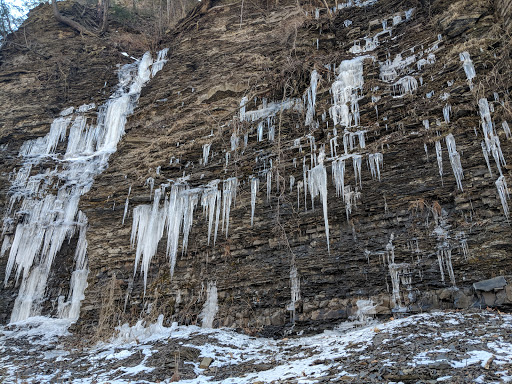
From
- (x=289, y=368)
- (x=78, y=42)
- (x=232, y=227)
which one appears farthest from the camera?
(x=78, y=42)

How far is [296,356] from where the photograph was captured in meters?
5.71

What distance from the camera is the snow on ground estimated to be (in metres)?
3.87

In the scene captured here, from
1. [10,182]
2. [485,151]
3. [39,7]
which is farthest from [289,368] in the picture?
[39,7]

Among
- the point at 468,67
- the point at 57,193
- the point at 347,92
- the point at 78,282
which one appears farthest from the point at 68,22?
the point at 468,67

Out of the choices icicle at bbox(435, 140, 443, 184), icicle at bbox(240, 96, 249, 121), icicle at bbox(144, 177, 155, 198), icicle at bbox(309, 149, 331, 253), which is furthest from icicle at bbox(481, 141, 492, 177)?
icicle at bbox(144, 177, 155, 198)

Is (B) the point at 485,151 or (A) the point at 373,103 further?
(A) the point at 373,103

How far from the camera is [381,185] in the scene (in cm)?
771

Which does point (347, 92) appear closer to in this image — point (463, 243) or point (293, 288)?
point (463, 243)

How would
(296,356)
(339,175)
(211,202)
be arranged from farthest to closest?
1. (211,202)
2. (339,175)
3. (296,356)

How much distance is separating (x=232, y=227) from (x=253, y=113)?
3312 mm

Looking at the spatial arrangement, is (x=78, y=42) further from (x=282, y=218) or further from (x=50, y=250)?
(x=282, y=218)

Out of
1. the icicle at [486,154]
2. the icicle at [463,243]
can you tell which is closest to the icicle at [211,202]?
the icicle at [463,243]

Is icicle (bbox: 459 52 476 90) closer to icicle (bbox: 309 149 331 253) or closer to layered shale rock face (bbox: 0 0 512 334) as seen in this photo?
layered shale rock face (bbox: 0 0 512 334)

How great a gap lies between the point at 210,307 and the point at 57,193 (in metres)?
7.79
